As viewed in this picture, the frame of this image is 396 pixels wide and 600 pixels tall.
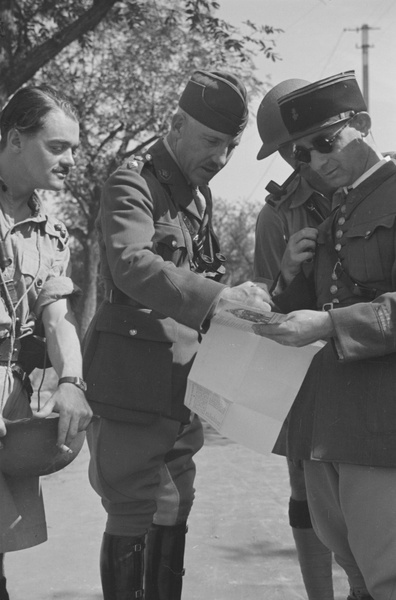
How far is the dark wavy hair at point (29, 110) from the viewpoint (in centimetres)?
275

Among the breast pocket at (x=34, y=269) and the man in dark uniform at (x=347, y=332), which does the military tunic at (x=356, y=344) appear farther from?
the breast pocket at (x=34, y=269)

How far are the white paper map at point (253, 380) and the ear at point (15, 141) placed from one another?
882mm

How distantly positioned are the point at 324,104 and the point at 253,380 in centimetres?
89

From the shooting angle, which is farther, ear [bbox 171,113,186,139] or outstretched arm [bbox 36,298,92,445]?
ear [bbox 171,113,186,139]

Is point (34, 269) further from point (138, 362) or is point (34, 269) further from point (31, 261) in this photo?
point (138, 362)

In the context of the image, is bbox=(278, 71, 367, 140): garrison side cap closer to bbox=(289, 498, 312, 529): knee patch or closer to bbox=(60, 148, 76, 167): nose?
bbox=(60, 148, 76, 167): nose

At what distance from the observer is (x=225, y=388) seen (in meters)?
2.50

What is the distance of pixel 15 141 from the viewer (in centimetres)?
277

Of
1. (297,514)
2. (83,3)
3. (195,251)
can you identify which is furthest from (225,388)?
(83,3)

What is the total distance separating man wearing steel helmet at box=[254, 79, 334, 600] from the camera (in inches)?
131

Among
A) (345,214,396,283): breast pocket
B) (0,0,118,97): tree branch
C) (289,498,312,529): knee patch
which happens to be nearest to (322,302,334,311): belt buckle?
(345,214,396,283): breast pocket

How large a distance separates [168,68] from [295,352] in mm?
16105

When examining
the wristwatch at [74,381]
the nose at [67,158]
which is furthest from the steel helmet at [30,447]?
the nose at [67,158]

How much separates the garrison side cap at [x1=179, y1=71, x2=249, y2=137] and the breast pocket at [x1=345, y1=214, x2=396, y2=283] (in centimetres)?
75
